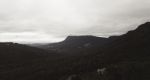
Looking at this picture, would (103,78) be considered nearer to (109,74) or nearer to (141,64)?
(109,74)

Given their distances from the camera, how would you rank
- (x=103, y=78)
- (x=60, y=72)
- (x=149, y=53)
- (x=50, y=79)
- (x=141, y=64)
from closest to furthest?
(x=103, y=78), (x=141, y=64), (x=50, y=79), (x=60, y=72), (x=149, y=53)

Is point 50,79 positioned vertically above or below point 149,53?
below

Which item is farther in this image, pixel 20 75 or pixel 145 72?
pixel 20 75

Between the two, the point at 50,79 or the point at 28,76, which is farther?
the point at 28,76

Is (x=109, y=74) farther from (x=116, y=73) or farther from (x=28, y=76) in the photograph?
(x=28, y=76)

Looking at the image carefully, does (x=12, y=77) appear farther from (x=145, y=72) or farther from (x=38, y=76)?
(x=145, y=72)

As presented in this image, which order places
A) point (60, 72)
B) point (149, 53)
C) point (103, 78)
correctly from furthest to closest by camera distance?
point (149, 53)
point (60, 72)
point (103, 78)

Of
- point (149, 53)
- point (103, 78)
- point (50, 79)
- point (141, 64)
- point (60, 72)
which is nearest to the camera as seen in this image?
point (103, 78)

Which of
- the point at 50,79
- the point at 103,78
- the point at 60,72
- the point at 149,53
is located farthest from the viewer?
the point at 149,53

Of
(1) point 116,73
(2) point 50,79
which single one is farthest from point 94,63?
(1) point 116,73
